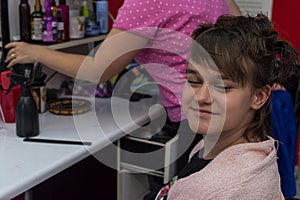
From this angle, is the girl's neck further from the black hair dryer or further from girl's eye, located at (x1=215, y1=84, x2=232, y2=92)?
the black hair dryer

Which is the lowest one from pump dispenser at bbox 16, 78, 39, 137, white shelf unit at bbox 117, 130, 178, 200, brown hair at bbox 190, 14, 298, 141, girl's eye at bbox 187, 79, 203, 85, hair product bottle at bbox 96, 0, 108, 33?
white shelf unit at bbox 117, 130, 178, 200

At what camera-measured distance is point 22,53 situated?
1.85 metres

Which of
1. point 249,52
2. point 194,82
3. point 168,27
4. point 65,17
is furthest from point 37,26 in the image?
point 249,52

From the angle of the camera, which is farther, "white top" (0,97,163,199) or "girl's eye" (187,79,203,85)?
"white top" (0,97,163,199)

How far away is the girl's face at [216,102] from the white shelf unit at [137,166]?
0.71 metres

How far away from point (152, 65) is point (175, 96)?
153 millimetres

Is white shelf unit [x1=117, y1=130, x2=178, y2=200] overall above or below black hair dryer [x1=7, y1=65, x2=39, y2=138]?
below

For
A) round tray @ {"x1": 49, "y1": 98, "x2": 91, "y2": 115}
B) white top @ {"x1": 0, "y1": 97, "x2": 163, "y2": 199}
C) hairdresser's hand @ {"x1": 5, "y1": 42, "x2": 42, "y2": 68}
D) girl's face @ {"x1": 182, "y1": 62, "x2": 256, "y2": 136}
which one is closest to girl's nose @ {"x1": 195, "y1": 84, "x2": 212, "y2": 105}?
girl's face @ {"x1": 182, "y1": 62, "x2": 256, "y2": 136}

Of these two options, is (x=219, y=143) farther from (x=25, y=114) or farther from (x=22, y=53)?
(x=22, y=53)

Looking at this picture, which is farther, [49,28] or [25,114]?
[49,28]

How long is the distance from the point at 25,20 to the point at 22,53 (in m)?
0.26

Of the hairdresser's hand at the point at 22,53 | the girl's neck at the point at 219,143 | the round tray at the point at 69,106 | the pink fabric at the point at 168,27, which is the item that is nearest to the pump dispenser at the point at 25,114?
the hairdresser's hand at the point at 22,53

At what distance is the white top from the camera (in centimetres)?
145

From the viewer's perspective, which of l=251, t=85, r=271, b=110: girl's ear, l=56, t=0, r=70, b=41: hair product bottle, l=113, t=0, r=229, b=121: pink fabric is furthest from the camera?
l=56, t=0, r=70, b=41: hair product bottle
